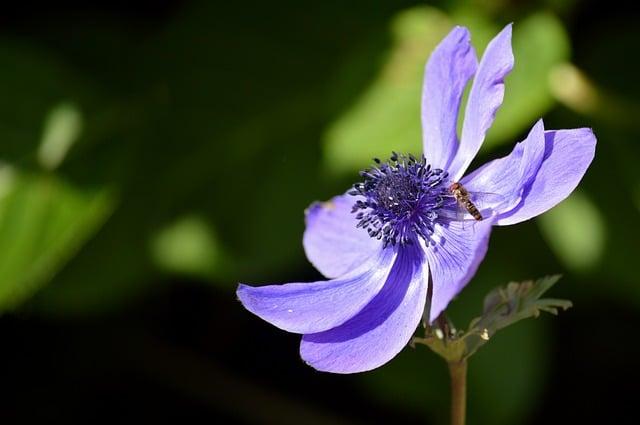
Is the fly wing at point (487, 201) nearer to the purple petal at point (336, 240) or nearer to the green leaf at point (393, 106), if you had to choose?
the purple petal at point (336, 240)

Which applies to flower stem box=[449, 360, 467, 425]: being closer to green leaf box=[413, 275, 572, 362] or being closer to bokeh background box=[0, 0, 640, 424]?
green leaf box=[413, 275, 572, 362]

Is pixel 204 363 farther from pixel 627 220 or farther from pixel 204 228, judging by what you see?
pixel 627 220

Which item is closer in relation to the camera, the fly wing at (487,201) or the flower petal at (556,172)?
the flower petal at (556,172)

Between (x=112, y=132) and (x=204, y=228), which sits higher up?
(x=112, y=132)

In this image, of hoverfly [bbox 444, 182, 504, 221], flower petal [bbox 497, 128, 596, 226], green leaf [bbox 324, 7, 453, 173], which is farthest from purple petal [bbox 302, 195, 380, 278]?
green leaf [bbox 324, 7, 453, 173]

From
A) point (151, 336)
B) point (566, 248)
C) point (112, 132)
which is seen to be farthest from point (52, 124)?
point (566, 248)

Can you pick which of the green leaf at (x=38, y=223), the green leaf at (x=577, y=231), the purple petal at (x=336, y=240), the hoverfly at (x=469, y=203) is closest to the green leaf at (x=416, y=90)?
the green leaf at (x=577, y=231)

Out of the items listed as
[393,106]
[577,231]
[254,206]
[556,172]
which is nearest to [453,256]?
[556,172]
